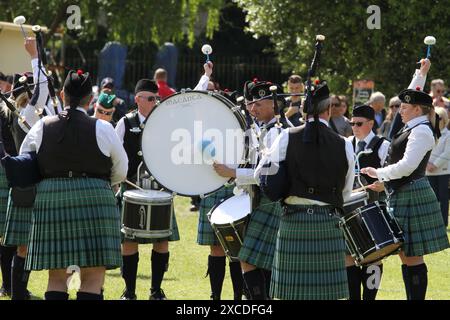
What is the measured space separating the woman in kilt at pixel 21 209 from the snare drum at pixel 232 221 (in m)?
1.22

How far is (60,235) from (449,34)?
9.91 m

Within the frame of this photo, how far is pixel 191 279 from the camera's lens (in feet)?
29.2

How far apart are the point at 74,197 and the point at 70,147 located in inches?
11.7

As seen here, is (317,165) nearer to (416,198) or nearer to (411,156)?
(411,156)

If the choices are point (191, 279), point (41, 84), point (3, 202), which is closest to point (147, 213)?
point (3, 202)

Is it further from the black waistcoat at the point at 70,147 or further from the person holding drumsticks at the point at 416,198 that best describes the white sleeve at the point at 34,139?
the person holding drumsticks at the point at 416,198

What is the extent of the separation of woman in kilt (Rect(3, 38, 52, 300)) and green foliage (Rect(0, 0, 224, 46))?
1067 centimetres

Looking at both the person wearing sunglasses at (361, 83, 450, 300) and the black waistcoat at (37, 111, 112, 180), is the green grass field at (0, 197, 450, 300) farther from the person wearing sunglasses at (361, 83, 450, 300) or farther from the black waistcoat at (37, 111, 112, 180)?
the black waistcoat at (37, 111, 112, 180)

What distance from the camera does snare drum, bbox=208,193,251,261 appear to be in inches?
268

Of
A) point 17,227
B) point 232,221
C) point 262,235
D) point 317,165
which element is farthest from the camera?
point 17,227

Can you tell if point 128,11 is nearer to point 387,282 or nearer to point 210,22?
point 210,22

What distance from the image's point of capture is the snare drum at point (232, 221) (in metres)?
6.80

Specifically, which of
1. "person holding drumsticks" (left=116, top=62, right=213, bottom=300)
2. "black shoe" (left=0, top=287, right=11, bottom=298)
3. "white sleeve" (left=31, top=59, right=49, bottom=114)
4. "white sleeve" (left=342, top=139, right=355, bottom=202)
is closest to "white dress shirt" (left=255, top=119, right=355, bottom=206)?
"white sleeve" (left=342, top=139, right=355, bottom=202)

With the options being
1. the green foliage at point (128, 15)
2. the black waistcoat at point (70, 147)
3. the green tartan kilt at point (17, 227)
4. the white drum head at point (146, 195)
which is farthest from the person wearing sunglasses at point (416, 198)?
the green foliage at point (128, 15)
